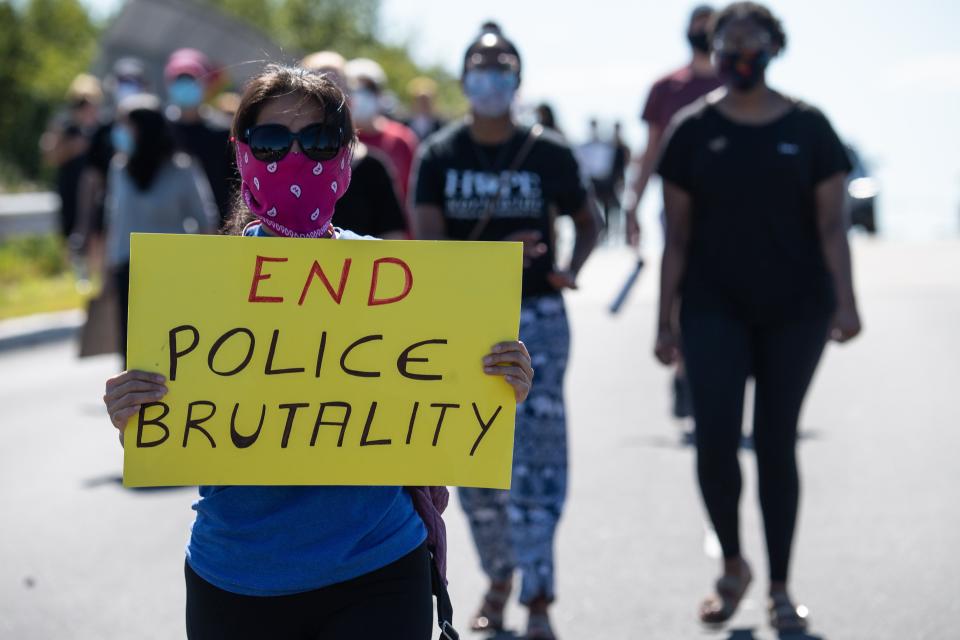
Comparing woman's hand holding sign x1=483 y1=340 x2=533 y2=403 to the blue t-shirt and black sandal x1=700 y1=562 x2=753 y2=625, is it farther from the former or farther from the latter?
black sandal x1=700 y1=562 x2=753 y2=625

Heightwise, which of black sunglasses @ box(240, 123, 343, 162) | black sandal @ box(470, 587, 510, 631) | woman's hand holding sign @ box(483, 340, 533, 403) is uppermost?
black sunglasses @ box(240, 123, 343, 162)

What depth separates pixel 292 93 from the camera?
10.5 feet

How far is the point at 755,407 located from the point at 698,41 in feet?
12.8

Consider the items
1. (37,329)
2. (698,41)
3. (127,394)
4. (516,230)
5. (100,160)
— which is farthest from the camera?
(37,329)

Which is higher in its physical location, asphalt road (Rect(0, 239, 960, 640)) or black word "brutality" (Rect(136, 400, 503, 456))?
black word "brutality" (Rect(136, 400, 503, 456))

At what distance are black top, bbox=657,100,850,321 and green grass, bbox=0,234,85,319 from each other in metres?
11.8

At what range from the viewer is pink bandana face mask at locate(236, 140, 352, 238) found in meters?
3.14

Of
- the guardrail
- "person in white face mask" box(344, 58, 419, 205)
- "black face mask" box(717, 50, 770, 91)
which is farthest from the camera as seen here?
the guardrail

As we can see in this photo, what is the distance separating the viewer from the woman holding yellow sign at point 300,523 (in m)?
2.97

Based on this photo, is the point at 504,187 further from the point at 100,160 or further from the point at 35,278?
the point at 35,278

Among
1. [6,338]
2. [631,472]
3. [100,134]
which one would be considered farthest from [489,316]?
[6,338]

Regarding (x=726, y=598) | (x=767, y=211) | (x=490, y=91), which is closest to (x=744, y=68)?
(x=767, y=211)

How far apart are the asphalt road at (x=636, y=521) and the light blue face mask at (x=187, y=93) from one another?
2178mm

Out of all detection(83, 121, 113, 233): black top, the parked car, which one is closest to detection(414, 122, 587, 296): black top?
detection(83, 121, 113, 233): black top
